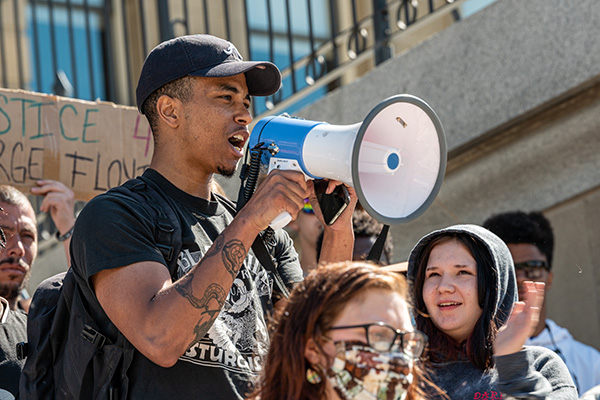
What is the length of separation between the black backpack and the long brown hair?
36.8 inches

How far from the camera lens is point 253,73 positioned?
11.1 feet

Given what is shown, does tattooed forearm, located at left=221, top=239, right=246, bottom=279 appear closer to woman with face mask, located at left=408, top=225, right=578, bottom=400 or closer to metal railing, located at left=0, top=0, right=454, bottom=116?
woman with face mask, located at left=408, top=225, right=578, bottom=400

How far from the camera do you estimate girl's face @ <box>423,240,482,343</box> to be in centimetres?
349

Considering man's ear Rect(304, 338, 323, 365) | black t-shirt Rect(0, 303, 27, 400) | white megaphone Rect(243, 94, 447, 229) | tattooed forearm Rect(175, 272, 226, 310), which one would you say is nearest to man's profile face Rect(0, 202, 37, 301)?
black t-shirt Rect(0, 303, 27, 400)

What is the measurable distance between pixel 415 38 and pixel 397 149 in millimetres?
6890

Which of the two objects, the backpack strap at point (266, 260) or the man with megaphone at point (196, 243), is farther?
the backpack strap at point (266, 260)

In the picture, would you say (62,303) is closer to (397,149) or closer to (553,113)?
(397,149)

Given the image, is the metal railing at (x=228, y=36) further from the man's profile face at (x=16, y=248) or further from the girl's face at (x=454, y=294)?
the girl's face at (x=454, y=294)

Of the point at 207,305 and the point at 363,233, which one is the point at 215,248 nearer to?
the point at 207,305

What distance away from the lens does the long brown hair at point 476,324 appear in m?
3.42

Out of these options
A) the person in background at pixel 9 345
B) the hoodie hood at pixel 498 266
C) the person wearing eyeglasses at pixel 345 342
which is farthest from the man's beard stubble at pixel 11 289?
the person wearing eyeglasses at pixel 345 342

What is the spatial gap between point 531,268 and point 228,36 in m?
2.44

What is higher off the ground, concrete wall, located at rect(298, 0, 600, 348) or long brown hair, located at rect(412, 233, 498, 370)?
concrete wall, located at rect(298, 0, 600, 348)

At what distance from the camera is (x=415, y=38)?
9.80 m
